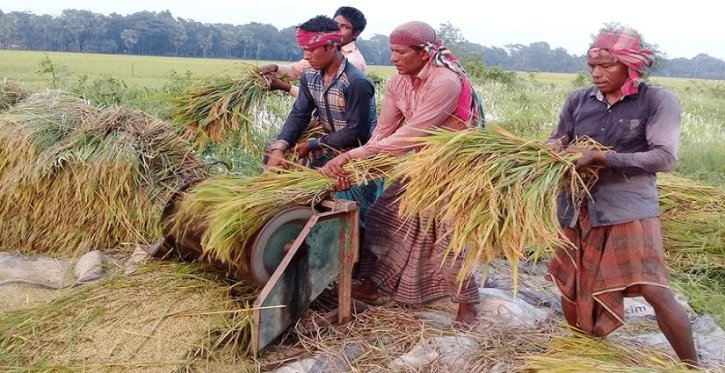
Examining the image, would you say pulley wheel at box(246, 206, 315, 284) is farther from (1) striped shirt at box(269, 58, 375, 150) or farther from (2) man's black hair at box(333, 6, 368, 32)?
(2) man's black hair at box(333, 6, 368, 32)

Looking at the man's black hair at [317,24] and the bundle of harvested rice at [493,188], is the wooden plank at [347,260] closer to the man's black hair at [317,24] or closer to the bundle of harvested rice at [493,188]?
the bundle of harvested rice at [493,188]

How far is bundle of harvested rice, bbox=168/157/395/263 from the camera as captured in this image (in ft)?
10.5

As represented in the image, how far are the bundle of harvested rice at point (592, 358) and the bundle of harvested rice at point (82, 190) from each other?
9.43 feet

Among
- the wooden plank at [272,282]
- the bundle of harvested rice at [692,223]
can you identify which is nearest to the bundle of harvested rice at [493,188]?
the wooden plank at [272,282]

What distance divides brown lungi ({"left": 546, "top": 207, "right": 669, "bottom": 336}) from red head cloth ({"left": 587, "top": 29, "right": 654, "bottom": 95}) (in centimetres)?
58

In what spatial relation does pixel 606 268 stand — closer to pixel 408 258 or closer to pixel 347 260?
pixel 408 258

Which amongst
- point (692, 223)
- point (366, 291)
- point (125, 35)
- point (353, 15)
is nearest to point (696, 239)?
point (692, 223)

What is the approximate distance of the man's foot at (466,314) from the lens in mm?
3594

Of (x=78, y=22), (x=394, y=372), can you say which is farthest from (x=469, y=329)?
(x=78, y=22)

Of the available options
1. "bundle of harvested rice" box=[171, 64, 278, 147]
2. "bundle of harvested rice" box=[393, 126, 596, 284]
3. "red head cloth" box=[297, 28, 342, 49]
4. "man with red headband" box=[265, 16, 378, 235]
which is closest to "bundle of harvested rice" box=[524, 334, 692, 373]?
"bundle of harvested rice" box=[393, 126, 596, 284]

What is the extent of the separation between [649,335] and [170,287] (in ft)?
8.28

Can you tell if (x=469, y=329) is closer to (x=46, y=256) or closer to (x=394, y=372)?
(x=394, y=372)

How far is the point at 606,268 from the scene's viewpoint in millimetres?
2906

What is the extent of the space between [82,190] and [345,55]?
207 centimetres
